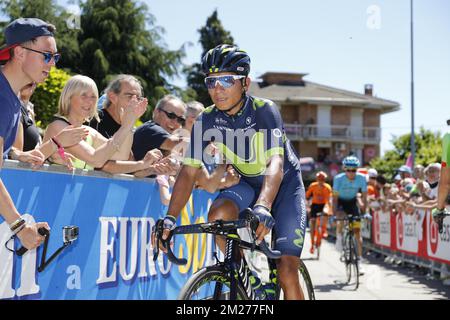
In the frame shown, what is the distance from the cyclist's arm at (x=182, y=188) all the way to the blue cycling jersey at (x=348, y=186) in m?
9.16

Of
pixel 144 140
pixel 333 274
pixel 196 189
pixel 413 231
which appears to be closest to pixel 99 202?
pixel 144 140

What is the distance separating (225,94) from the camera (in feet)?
14.4

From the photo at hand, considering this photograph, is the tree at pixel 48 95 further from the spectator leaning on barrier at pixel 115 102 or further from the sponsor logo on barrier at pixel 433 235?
the spectator leaning on barrier at pixel 115 102

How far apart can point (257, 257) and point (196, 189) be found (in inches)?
80.6

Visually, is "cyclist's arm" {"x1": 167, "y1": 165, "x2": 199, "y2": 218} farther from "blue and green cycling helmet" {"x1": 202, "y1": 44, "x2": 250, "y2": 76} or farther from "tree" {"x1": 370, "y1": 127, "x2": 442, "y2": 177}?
"tree" {"x1": 370, "y1": 127, "x2": 442, "y2": 177}

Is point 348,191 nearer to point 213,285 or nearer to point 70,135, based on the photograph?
point 70,135

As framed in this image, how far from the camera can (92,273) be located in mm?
5113

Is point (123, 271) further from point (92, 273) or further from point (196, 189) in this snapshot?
point (196, 189)

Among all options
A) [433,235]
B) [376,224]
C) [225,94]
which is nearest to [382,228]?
[376,224]

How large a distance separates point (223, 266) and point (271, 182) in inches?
22.8

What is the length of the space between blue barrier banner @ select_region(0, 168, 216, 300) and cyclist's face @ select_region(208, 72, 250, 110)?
1255 mm

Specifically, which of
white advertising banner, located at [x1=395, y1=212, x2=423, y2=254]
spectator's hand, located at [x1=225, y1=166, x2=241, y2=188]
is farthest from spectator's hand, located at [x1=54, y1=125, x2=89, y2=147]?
white advertising banner, located at [x1=395, y1=212, x2=423, y2=254]

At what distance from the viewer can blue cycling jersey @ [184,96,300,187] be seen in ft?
14.5

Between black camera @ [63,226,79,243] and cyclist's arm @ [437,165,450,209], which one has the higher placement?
cyclist's arm @ [437,165,450,209]
